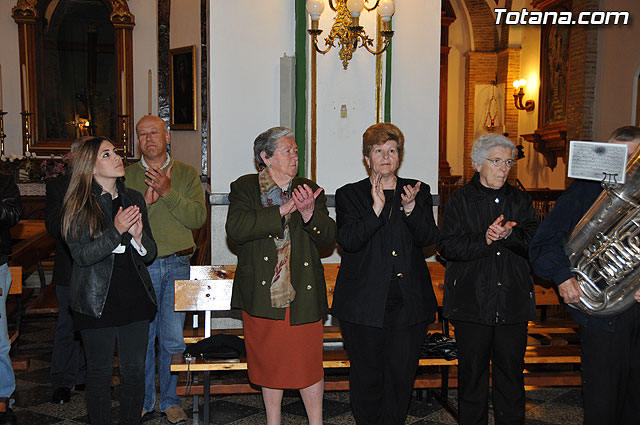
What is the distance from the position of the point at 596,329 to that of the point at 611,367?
0.17m

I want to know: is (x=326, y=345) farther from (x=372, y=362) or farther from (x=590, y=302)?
(x=590, y=302)

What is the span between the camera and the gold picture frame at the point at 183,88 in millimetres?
10016

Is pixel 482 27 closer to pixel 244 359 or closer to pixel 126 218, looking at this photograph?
pixel 244 359

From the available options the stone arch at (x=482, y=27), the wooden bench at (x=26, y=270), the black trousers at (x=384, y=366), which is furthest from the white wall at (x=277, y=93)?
the stone arch at (x=482, y=27)

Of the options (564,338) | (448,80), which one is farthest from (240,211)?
(448,80)

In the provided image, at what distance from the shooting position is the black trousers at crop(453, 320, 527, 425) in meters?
3.31

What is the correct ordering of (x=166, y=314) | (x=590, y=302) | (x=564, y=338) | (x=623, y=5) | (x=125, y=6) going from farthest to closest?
(x=125, y=6) < (x=623, y=5) < (x=564, y=338) < (x=166, y=314) < (x=590, y=302)

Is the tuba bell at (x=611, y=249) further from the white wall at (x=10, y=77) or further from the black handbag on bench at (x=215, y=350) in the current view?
the white wall at (x=10, y=77)

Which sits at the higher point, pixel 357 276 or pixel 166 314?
pixel 357 276

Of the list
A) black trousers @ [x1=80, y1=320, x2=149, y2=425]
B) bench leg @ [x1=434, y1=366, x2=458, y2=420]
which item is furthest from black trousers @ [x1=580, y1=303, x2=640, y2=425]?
black trousers @ [x1=80, y1=320, x2=149, y2=425]

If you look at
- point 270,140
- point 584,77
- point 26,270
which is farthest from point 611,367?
point 584,77

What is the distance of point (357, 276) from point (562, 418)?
1880 mm

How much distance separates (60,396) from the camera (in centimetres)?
435

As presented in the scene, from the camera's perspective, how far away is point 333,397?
4480 millimetres
